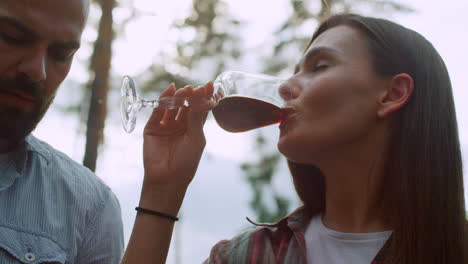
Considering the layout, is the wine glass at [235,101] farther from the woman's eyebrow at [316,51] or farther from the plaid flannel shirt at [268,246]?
the plaid flannel shirt at [268,246]

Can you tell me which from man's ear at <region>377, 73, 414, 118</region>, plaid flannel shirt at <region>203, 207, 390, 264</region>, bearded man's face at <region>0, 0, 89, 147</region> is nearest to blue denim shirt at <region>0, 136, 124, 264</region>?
bearded man's face at <region>0, 0, 89, 147</region>

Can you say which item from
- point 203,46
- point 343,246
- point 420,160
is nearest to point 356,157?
point 420,160

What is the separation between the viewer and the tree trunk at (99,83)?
4.06m

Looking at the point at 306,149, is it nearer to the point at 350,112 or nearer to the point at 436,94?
the point at 350,112

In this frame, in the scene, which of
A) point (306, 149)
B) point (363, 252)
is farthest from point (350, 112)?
point (363, 252)

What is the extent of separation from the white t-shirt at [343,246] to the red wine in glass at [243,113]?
470 mm

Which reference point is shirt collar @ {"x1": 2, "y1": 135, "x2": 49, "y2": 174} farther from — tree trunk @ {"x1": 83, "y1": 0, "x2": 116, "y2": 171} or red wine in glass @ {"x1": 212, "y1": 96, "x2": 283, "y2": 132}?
tree trunk @ {"x1": 83, "y1": 0, "x2": 116, "y2": 171}

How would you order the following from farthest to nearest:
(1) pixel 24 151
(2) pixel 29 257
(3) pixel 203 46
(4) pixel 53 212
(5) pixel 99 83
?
(3) pixel 203 46
(5) pixel 99 83
(1) pixel 24 151
(4) pixel 53 212
(2) pixel 29 257

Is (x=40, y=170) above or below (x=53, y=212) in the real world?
above

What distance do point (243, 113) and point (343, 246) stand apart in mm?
637

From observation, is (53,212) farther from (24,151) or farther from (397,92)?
(397,92)

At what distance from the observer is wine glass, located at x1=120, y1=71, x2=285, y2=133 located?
6.07 ft

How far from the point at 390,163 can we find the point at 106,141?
436 centimetres

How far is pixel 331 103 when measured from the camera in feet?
5.53
